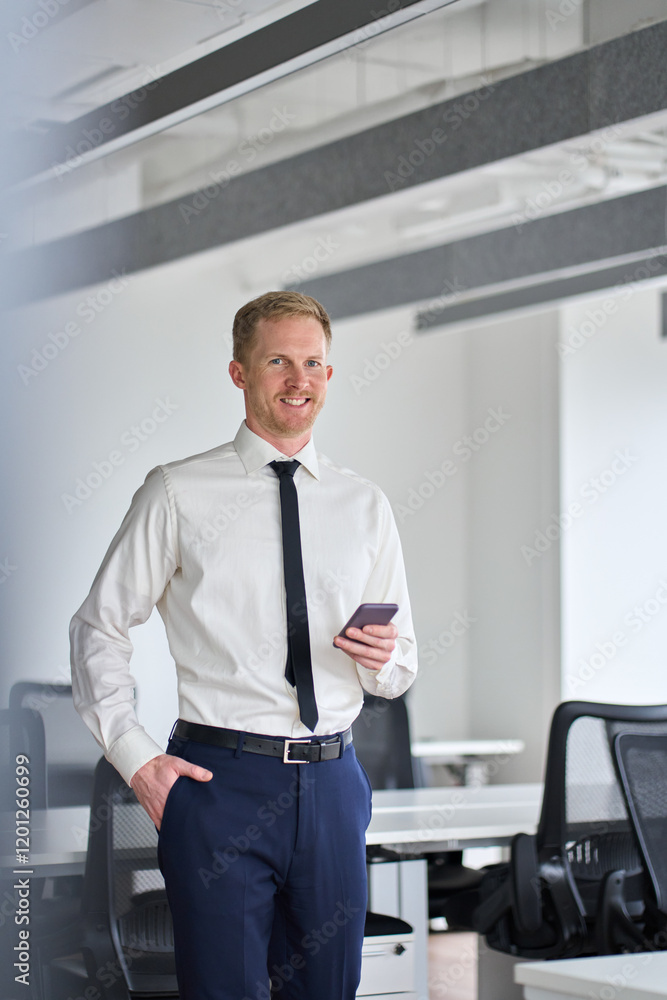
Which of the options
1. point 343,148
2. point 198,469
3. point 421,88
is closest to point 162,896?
point 198,469

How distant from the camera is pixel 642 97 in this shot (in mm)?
2752

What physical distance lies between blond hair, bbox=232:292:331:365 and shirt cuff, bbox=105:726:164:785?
62 cm

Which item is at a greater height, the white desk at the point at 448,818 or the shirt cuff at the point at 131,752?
the shirt cuff at the point at 131,752

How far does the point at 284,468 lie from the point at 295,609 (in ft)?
0.79

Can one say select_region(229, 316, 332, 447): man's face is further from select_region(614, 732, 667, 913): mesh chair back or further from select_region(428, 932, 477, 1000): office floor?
select_region(428, 932, 477, 1000): office floor

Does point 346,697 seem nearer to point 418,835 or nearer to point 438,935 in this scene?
point 418,835

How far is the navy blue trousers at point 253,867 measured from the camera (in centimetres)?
168

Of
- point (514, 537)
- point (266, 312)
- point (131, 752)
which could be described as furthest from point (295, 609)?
point (514, 537)

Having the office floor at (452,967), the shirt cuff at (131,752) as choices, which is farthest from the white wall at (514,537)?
the shirt cuff at (131,752)

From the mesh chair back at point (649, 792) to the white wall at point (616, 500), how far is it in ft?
9.82

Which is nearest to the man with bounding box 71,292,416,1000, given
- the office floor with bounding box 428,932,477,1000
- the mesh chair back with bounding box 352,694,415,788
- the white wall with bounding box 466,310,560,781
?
the mesh chair back with bounding box 352,694,415,788

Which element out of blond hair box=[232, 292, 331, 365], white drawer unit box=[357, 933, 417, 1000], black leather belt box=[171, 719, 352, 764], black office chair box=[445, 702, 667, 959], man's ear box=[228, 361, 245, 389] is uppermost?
blond hair box=[232, 292, 331, 365]

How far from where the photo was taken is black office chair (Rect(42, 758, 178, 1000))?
2.10 metres

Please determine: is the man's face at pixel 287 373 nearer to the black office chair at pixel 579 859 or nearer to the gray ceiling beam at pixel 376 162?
the gray ceiling beam at pixel 376 162
